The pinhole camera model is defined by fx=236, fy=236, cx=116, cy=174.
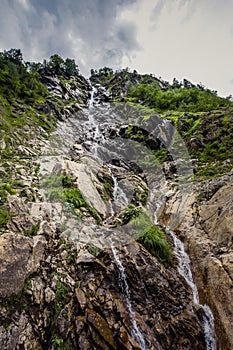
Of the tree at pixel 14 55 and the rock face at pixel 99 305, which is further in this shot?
the tree at pixel 14 55

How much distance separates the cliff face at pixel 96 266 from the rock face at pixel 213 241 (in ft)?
0.14

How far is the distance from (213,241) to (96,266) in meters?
4.97

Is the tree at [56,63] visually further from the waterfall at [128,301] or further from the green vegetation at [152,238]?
the waterfall at [128,301]

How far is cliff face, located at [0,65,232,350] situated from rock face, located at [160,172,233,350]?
4 cm

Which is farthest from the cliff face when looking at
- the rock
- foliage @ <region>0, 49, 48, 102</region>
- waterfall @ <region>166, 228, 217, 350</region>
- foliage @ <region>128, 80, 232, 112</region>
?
foliage @ <region>128, 80, 232, 112</region>

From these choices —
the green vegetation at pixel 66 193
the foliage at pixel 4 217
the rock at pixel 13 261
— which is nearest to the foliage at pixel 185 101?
the green vegetation at pixel 66 193

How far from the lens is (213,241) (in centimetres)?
977

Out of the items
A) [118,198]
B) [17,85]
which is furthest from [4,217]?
[17,85]

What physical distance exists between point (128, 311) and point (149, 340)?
956mm

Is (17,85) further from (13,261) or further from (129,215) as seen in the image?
(13,261)

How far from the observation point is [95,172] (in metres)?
16.3

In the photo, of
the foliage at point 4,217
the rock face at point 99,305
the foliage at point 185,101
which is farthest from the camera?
the foliage at point 185,101

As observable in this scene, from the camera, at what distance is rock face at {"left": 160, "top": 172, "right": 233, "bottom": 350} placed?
779cm

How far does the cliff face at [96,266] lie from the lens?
21.2 ft
